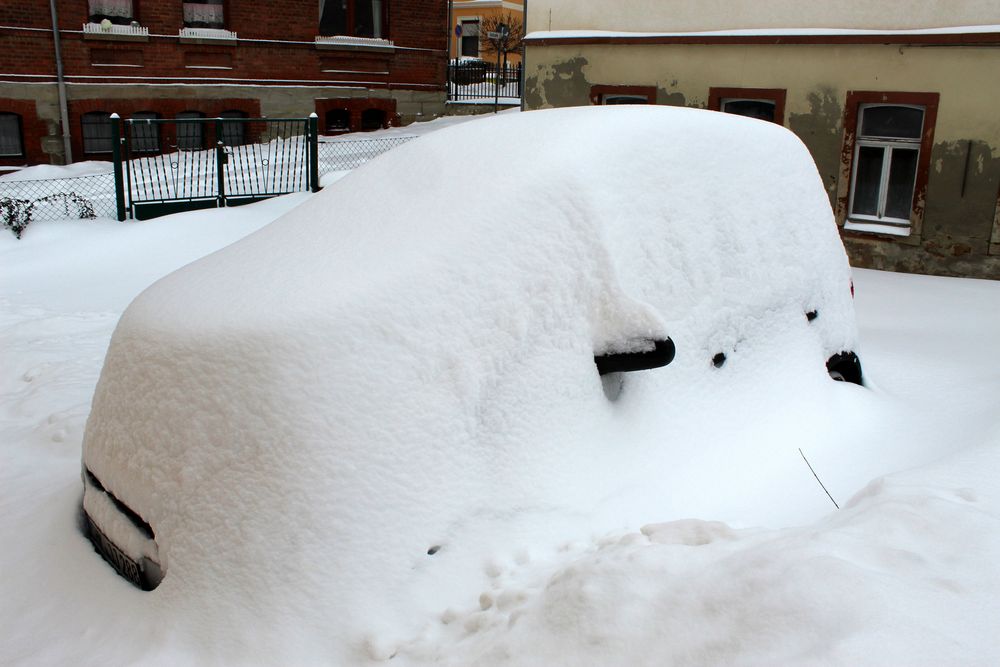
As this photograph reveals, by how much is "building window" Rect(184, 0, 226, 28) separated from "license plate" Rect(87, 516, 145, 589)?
1555 cm

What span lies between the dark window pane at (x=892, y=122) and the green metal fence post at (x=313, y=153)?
7362 millimetres

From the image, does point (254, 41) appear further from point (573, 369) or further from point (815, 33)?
point (573, 369)

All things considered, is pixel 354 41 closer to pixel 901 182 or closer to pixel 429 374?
pixel 901 182

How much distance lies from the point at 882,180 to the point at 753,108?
2048 mm

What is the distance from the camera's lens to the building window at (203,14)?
16.6 metres

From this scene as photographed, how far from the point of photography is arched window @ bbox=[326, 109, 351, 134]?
1912 cm

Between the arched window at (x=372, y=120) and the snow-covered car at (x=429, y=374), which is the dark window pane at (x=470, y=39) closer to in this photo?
the arched window at (x=372, y=120)

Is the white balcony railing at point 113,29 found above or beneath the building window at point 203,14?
beneath

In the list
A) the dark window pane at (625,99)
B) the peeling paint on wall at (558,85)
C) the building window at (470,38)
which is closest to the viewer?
the dark window pane at (625,99)

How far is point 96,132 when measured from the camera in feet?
52.1

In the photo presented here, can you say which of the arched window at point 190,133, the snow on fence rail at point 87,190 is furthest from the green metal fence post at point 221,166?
the arched window at point 190,133

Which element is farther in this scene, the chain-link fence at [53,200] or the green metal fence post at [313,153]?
the green metal fence post at [313,153]

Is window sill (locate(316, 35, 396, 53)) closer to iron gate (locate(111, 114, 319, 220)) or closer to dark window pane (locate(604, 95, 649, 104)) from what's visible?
iron gate (locate(111, 114, 319, 220))

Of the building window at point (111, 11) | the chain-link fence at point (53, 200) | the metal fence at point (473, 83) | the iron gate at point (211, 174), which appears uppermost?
the building window at point (111, 11)
